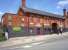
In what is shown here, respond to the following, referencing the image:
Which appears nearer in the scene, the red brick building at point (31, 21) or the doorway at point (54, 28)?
the red brick building at point (31, 21)

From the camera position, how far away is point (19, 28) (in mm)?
43531

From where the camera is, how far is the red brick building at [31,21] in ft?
140

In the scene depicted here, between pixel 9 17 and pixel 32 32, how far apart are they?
237 inches

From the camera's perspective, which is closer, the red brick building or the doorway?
the red brick building

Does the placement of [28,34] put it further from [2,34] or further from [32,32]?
[2,34]

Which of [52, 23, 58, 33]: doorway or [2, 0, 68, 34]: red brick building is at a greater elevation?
[2, 0, 68, 34]: red brick building

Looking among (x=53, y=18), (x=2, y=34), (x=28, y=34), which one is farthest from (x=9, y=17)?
(x=53, y=18)

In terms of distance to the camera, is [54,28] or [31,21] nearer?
[31,21]

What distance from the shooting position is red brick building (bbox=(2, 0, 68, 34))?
4267 cm

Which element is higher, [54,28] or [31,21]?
[31,21]

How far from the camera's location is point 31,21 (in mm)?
48438

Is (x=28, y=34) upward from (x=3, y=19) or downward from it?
downward

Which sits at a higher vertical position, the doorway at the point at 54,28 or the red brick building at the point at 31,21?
the red brick building at the point at 31,21

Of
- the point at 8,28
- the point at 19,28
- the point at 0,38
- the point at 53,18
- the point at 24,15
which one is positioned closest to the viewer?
the point at 0,38
